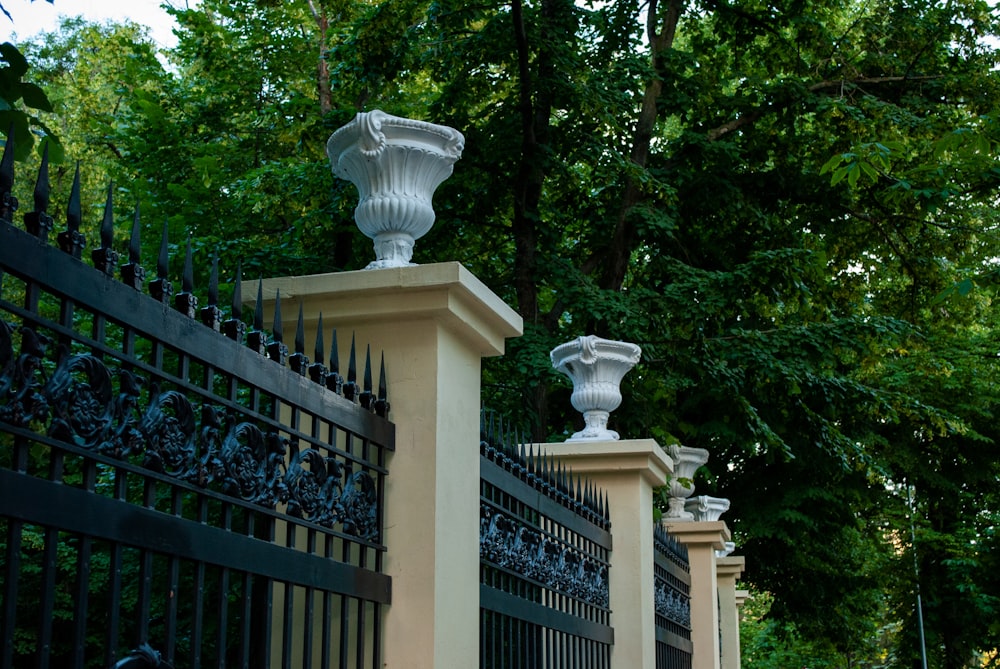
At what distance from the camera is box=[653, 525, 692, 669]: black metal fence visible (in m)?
7.77

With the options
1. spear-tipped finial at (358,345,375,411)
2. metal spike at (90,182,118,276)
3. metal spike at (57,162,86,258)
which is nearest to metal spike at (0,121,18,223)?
metal spike at (57,162,86,258)

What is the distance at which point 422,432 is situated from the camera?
355 centimetres

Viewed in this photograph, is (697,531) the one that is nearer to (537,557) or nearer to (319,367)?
(537,557)

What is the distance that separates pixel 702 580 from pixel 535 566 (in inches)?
252

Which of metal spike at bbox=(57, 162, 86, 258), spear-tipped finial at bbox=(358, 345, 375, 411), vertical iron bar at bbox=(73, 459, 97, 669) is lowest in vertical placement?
vertical iron bar at bbox=(73, 459, 97, 669)

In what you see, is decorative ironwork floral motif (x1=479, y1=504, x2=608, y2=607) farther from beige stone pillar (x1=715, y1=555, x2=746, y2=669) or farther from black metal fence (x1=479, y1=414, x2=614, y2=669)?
beige stone pillar (x1=715, y1=555, x2=746, y2=669)

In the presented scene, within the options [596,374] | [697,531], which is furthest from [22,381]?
[697,531]

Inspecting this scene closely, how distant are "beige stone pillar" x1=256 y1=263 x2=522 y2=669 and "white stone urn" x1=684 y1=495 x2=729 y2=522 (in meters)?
8.64

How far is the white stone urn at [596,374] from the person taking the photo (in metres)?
6.66

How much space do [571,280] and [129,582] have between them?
5373 mm

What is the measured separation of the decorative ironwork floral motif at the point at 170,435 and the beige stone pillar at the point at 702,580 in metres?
7.64

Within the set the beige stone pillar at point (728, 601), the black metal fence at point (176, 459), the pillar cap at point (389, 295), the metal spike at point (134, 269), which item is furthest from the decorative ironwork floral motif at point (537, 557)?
the beige stone pillar at point (728, 601)

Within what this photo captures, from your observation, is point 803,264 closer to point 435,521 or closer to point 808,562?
point 808,562

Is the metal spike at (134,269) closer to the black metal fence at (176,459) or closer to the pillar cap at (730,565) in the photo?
the black metal fence at (176,459)
